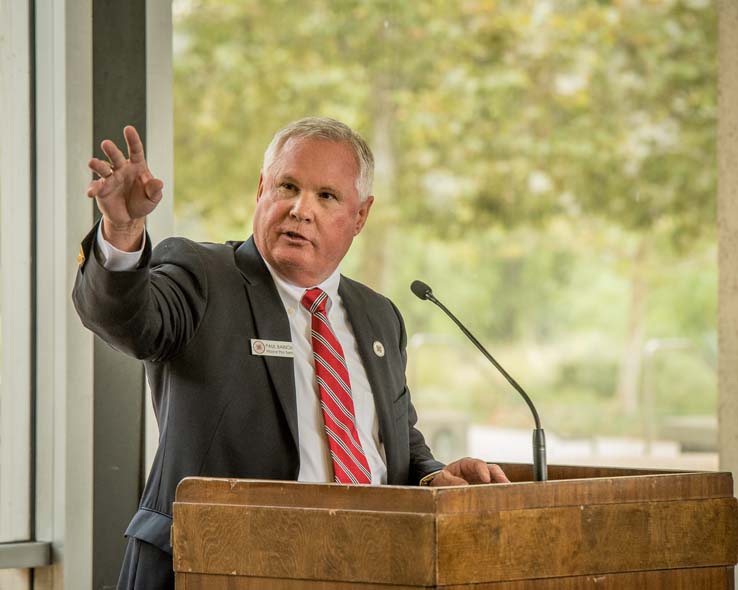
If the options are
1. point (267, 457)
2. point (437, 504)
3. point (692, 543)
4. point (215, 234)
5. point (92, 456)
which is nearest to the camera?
point (437, 504)

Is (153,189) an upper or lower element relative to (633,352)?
lower

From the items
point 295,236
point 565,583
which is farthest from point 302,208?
point 565,583

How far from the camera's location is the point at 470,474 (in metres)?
2.01

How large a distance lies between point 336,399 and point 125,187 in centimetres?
65

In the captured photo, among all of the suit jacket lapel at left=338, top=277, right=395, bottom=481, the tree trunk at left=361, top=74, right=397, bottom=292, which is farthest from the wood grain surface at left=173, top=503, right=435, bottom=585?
the tree trunk at left=361, top=74, right=397, bottom=292

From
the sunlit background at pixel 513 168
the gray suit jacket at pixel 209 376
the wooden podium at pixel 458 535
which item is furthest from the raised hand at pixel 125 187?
the sunlit background at pixel 513 168

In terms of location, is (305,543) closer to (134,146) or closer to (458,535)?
(458,535)

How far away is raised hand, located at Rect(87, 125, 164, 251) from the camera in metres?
1.68

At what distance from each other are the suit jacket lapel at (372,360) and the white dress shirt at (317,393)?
0.5 inches

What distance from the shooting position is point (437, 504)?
1488mm

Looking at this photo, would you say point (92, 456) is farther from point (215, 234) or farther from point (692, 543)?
point (215, 234)

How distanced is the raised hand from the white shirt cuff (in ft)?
0.08

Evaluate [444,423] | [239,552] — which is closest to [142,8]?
[239,552]

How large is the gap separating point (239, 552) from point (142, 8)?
1558mm
